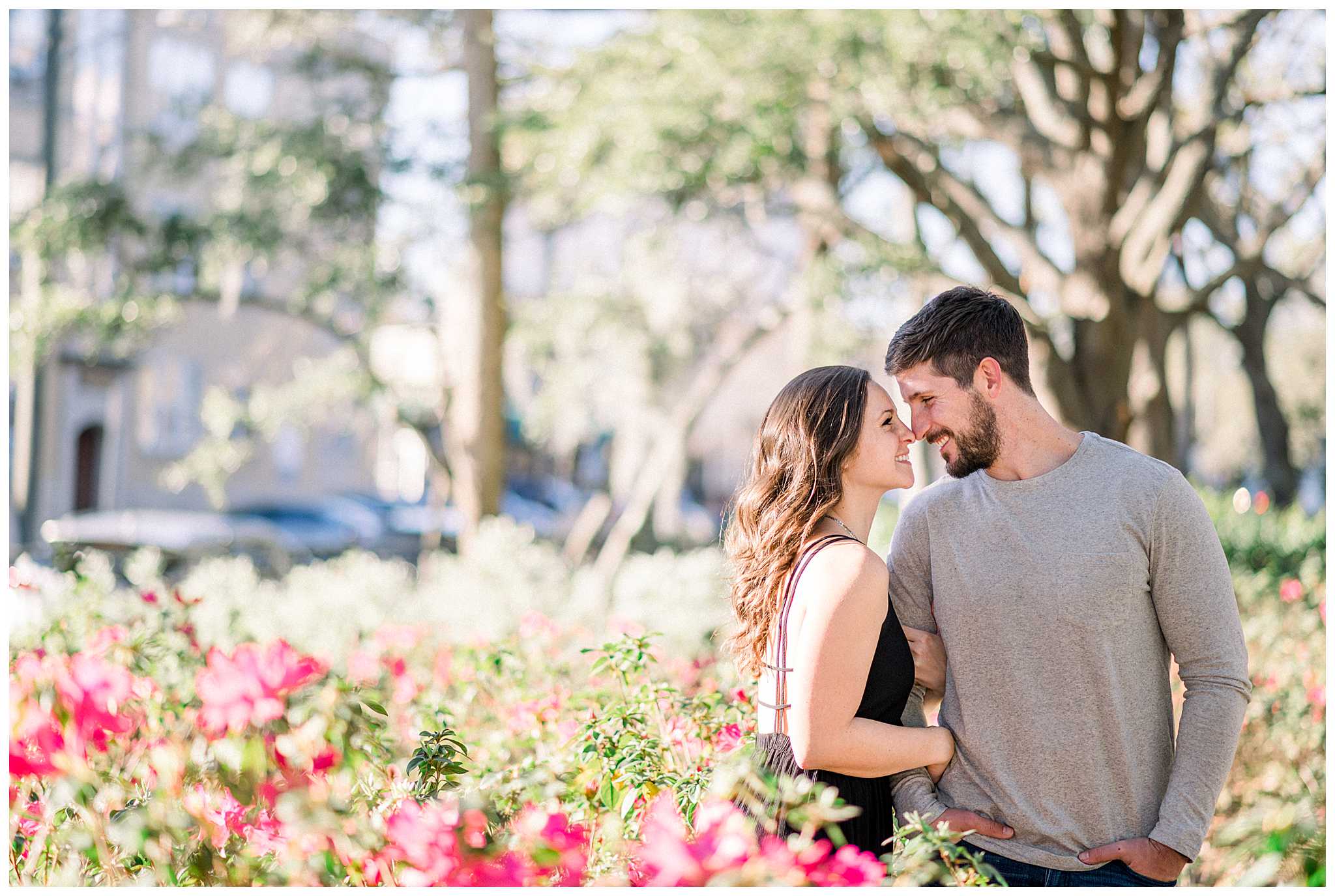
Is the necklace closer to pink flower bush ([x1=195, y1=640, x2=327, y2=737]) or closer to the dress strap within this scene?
the dress strap

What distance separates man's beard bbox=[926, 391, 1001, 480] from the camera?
2682mm

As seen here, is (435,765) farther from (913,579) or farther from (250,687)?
(913,579)

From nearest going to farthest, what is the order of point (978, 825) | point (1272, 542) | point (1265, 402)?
point (978, 825) < point (1272, 542) < point (1265, 402)

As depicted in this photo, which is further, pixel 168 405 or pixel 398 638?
pixel 168 405

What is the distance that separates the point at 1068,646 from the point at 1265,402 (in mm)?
18732

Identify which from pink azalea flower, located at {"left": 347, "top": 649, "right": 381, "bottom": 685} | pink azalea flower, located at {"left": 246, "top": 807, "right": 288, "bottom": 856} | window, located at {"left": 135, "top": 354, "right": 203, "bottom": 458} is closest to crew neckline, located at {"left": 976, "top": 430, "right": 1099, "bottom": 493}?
pink azalea flower, located at {"left": 246, "top": 807, "right": 288, "bottom": 856}

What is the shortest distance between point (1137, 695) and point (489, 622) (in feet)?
22.5

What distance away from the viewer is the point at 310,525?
2764 centimetres

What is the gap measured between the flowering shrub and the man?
198mm

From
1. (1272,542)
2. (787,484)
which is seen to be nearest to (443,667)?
(787,484)

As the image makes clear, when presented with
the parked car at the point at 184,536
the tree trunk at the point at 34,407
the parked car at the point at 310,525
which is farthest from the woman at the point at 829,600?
the parked car at the point at 310,525

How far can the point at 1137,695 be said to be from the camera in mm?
2529

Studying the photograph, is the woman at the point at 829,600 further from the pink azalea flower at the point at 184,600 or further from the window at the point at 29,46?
the window at the point at 29,46

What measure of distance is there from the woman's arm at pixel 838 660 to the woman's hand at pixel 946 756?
0.21 meters
